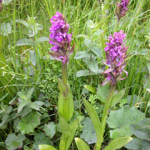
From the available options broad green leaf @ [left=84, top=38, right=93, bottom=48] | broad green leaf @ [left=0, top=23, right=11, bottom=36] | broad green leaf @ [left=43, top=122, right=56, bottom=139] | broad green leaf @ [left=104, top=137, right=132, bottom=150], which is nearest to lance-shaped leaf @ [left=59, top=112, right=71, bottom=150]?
broad green leaf @ [left=43, top=122, right=56, bottom=139]

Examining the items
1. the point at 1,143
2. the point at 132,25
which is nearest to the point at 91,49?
the point at 132,25

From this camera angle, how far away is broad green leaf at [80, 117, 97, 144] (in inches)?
46.0

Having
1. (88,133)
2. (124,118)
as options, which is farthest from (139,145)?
(88,133)

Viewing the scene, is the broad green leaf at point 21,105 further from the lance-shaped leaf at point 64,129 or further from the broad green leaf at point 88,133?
the broad green leaf at point 88,133

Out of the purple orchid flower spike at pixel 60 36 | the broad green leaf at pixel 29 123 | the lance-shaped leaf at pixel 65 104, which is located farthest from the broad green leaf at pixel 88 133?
the purple orchid flower spike at pixel 60 36

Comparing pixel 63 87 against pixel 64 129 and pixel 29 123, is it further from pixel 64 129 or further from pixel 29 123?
pixel 29 123

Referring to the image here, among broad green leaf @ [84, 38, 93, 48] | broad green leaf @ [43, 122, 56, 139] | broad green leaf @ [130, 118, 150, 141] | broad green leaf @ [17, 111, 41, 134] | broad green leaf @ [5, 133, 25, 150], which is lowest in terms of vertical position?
broad green leaf @ [5, 133, 25, 150]

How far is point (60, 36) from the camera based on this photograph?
842 mm

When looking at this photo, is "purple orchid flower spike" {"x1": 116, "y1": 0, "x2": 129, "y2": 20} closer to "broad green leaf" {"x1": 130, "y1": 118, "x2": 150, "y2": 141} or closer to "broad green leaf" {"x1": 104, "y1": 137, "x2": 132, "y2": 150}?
"broad green leaf" {"x1": 130, "y1": 118, "x2": 150, "y2": 141}

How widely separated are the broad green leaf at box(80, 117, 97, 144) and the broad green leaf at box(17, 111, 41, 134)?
0.34m

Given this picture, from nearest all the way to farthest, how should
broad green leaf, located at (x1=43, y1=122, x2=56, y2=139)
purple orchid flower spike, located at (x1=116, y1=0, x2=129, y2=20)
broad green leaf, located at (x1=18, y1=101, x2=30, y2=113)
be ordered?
broad green leaf, located at (x1=18, y1=101, x2=30, y2=113) → broad green leaf, located at (x1=43, y1=122, x2=56, y2=139) → purple orchid flower spike, located at (x1=116, y1=0, x2=129, y2=20)

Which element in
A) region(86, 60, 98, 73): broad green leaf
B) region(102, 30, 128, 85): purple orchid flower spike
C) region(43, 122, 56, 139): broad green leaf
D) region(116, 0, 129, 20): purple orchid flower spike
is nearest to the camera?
region(102, 30, 128, 85): purple orchid flower spike

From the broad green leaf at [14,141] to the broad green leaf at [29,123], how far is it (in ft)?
0.27

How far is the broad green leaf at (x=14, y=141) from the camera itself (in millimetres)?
1146
